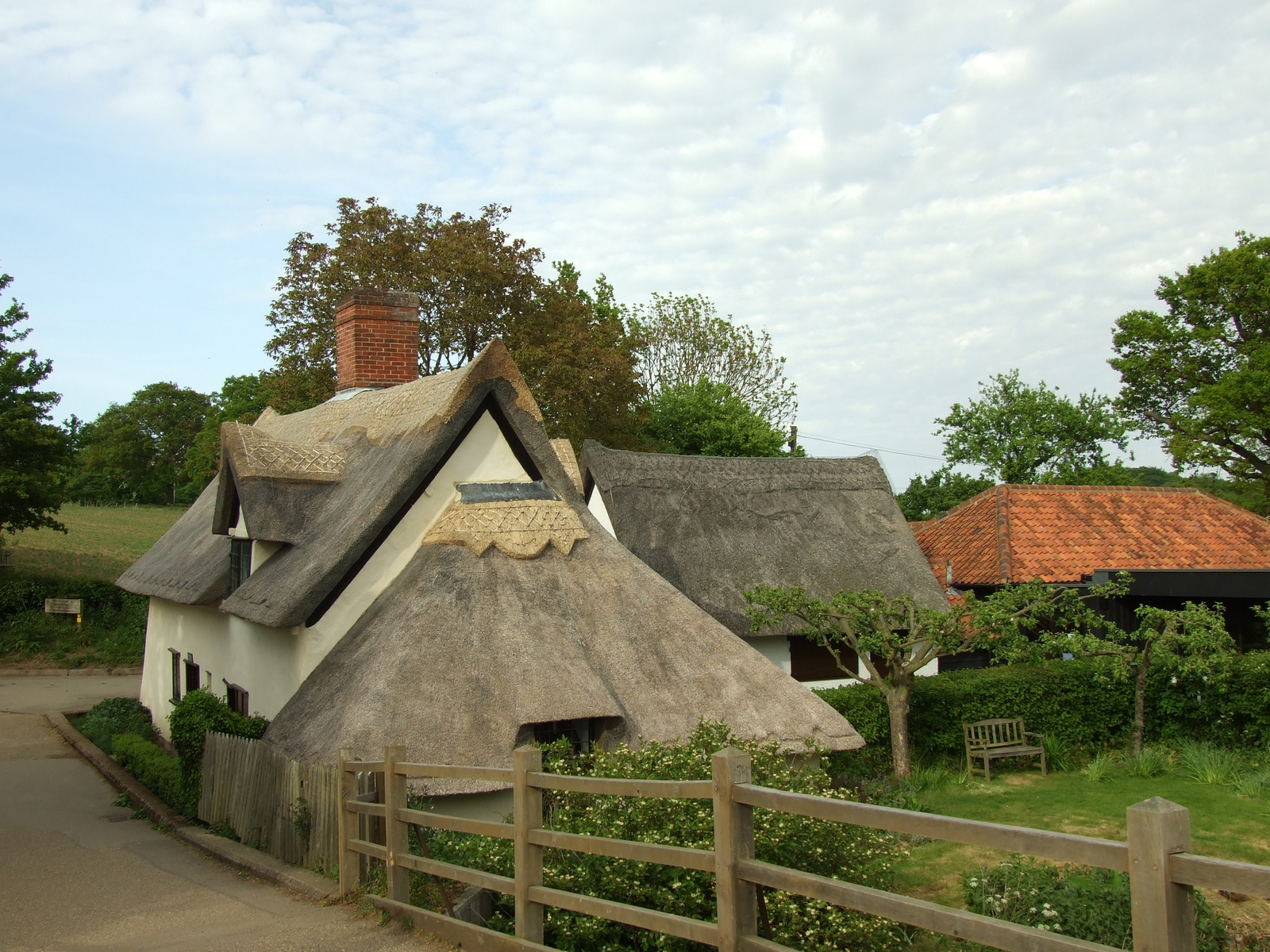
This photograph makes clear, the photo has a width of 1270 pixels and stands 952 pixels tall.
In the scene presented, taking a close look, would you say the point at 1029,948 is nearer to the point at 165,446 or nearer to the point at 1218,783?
the point at 1218,783

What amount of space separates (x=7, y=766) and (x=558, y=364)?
1739 centimetres

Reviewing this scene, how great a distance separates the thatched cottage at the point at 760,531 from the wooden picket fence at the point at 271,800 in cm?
967

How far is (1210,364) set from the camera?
3959 cm

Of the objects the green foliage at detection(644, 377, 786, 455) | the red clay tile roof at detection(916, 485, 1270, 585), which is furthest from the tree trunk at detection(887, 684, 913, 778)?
the green foliage at detection(644, 377, 786, 455)

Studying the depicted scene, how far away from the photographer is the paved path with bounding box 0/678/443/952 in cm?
669

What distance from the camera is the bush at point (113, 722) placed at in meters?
18.0

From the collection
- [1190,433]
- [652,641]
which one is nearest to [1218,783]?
[652,641]

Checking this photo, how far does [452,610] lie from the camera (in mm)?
10867

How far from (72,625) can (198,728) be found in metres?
22.2

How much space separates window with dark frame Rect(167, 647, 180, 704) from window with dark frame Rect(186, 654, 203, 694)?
632mm

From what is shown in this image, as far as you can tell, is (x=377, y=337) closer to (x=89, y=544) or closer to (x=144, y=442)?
(x=89, y=544)

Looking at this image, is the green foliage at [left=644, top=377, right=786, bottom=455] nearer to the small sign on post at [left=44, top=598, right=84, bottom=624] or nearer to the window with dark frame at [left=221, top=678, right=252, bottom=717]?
the small sign on post at [left=44, top=598, right=84, bottom=624]

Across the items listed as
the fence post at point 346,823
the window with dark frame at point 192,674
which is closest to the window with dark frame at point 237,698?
the window with dark frame at point 192,674

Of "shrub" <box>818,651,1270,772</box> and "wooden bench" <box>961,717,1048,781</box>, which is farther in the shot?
"shrub" <box>818,651,1270,772</box>
